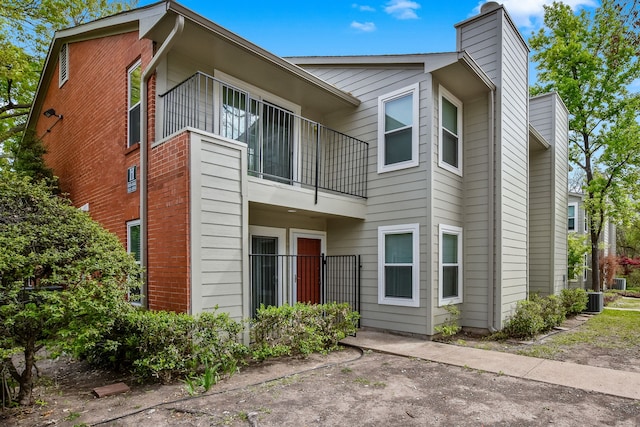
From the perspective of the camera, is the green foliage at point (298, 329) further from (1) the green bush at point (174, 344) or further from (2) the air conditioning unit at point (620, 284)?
(2) the air conditioning unit at point (620, 284)

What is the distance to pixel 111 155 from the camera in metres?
7.55

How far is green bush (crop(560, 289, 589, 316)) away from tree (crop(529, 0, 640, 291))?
469 cm

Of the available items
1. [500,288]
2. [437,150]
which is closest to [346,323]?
[500,288]

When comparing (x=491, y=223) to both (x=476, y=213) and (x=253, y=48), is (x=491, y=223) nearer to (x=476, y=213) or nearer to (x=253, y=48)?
(x=476, y=213)

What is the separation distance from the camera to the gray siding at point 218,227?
17.2ft

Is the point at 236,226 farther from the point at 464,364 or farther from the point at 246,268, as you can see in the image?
the point at 464,364

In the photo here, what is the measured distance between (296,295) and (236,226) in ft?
9.96

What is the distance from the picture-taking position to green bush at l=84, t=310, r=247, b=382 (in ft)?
15.3

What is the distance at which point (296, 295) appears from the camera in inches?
325

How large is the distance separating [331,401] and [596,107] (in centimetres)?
1604

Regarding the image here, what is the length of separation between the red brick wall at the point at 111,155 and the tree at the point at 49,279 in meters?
Result: 0.99

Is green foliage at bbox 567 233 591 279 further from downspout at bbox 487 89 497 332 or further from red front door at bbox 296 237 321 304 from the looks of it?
red front door at bbox 296 237 321 304

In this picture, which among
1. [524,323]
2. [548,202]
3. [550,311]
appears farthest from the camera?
[548,202]

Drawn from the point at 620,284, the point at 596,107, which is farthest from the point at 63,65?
the point at 620,284
